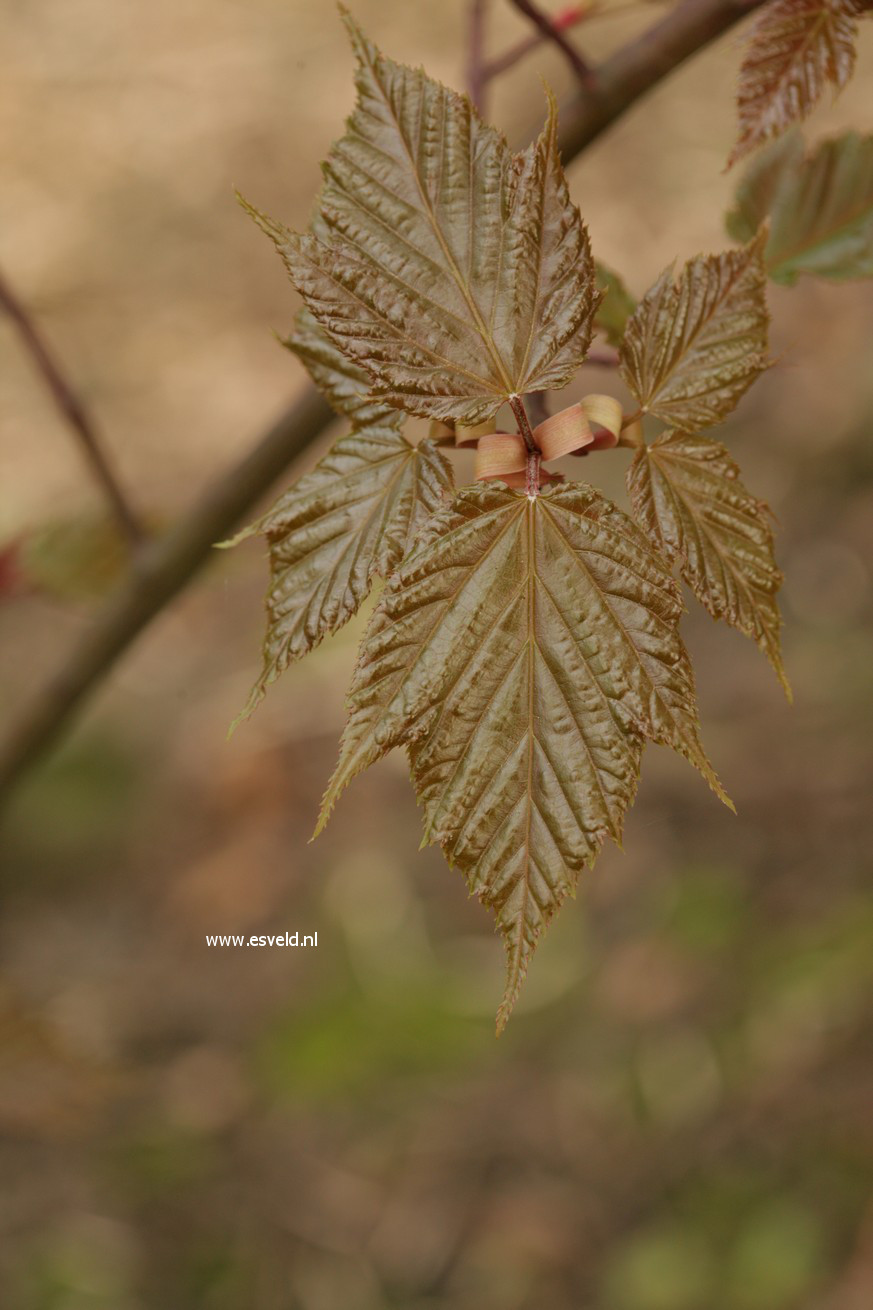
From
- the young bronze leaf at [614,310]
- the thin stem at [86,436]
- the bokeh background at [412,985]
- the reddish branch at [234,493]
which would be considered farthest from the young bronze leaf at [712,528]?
the bokeh background at [412,985]

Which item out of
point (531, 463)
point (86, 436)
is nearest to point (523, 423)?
point (531, 463)

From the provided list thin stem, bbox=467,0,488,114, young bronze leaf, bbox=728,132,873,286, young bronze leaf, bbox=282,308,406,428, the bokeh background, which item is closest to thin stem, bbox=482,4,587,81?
thin stem, bbox=467,0,488,114

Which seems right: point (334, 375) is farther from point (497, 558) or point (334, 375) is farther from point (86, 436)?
point (86, 436)

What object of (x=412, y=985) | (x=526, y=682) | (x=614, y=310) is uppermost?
(x=614, y=310)

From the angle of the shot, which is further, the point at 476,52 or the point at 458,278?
the point at 476,52

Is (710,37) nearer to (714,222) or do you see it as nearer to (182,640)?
(182,640)

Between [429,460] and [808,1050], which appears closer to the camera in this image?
[429,460]

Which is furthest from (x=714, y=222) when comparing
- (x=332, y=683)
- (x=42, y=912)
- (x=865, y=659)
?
(x=42, y=912)
